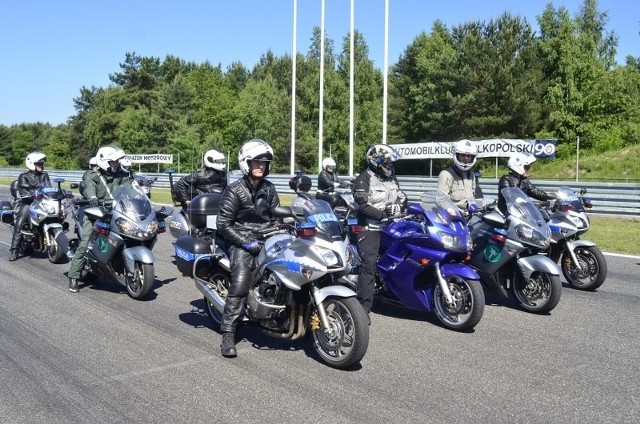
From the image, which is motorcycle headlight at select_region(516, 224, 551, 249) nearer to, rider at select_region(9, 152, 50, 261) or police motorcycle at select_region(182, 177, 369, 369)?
police motorcycle at select_region(182, 177, 369, 369)

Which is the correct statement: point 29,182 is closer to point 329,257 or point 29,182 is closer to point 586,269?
point 329,257

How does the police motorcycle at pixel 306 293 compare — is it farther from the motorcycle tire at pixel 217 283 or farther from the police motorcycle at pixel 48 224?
the police motorcycle at pixel 48 224

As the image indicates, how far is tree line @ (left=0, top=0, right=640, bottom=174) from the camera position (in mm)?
49531

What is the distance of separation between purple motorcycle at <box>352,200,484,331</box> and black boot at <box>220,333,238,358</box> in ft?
6.84

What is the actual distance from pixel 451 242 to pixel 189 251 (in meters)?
2.76

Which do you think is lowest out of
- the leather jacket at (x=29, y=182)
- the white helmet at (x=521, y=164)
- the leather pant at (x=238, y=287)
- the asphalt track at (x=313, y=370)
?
the asphalt track at (x=313, y=370)

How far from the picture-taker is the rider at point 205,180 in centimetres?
1105

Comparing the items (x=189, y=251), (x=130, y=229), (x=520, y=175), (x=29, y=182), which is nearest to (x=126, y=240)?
(x=130, y=229)

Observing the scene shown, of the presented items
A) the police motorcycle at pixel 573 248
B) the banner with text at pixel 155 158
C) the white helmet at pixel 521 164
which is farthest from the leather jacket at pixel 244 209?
the banner with text at pixel 155 158

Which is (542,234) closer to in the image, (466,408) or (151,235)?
(466,408)

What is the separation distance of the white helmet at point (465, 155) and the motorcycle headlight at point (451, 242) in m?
1.69

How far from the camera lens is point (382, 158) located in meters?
7.27

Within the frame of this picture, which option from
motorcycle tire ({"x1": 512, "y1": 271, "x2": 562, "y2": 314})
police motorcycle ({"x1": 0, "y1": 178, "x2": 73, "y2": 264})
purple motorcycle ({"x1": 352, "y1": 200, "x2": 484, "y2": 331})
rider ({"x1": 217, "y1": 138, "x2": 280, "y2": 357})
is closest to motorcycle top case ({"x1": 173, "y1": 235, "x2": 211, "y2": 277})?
rider ({"x1": 217, "y1": 138, "x2": 280, "y2": 357})

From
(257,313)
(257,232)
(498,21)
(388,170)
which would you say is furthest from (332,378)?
(498,21)
